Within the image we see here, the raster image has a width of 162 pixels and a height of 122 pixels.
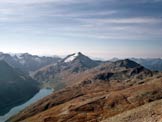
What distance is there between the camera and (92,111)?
19725cm

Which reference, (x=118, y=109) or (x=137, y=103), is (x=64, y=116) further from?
(x=137, y=103)

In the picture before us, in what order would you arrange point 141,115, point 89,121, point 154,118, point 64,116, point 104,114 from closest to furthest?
point 154,118, point 141,115, point 89,121, point 104,114, point 64,116

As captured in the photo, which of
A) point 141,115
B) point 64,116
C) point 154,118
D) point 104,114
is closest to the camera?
point 154,118

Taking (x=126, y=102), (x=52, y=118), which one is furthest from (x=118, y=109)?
(x=52, y=118)

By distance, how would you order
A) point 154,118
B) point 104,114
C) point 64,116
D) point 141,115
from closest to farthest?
point 154,118, point 141,115, point 104,114, point 64,116

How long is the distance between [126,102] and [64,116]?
43584 mm

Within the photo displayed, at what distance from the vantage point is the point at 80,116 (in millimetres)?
187000

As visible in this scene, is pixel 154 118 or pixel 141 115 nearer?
pixel 154 118

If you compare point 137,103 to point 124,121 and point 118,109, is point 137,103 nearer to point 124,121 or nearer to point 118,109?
point 118,109

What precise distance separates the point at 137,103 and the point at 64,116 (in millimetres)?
49616

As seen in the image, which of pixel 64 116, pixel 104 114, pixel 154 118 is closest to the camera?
pixel 154 118

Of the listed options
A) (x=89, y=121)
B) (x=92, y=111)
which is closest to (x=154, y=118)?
(x=89, y=121)

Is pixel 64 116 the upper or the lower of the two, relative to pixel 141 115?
lower

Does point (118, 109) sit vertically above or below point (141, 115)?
below
